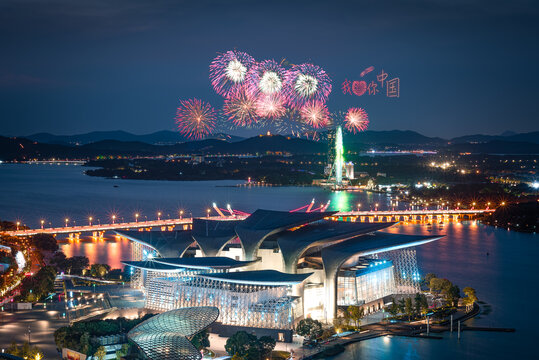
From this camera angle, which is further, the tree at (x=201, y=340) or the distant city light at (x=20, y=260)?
the distant city light at (x=20, y=260)

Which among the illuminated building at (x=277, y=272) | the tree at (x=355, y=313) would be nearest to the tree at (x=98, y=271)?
the illuminated building at (x=277, y=272)

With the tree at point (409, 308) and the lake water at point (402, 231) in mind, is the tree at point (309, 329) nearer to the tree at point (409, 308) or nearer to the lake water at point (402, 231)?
the lake water at point (402, 231)

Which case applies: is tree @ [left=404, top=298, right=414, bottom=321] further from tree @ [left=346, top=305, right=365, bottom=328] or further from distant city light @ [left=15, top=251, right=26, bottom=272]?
distant city light @ [left=15, top=251, right=26, bottom=272]

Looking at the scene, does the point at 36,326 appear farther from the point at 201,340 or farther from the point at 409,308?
the point at 409,308

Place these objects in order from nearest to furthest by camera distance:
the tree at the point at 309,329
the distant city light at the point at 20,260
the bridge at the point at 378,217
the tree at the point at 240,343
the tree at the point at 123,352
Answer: the tree at the point at 123,352, the tree at the point at 240,343, the tree at the point at 309,329, the distant city light at the point at 20,260, the bridge at the point at 378,217

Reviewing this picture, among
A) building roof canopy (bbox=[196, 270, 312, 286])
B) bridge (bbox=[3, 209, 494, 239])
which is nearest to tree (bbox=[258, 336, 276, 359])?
building roof canopy (bbox=[196, 270, 312, 286])

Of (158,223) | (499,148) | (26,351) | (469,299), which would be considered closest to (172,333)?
(26,351)
